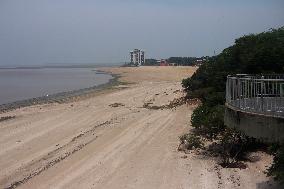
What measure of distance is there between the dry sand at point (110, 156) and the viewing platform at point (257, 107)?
1.22m

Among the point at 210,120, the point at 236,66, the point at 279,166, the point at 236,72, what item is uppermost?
the point at 236,66

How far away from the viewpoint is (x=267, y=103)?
12219mm

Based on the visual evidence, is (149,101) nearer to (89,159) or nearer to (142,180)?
(89,159)

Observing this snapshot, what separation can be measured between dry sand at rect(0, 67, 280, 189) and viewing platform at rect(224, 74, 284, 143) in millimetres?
1221

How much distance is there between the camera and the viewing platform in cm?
1114

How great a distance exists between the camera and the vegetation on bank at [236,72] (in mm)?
14320

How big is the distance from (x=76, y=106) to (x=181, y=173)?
21.9 meters

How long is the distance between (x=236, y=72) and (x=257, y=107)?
8.24 m

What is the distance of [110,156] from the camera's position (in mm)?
16031

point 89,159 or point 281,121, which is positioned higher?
point 281,121

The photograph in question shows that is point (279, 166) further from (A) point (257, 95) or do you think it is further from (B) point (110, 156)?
(B) point (110, 156)

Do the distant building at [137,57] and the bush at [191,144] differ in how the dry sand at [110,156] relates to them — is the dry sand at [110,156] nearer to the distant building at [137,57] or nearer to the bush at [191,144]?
the bush at [191,144]

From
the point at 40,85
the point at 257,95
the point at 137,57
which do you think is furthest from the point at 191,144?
the point at 137,57

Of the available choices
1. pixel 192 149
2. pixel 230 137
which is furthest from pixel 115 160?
pixel 230 137
